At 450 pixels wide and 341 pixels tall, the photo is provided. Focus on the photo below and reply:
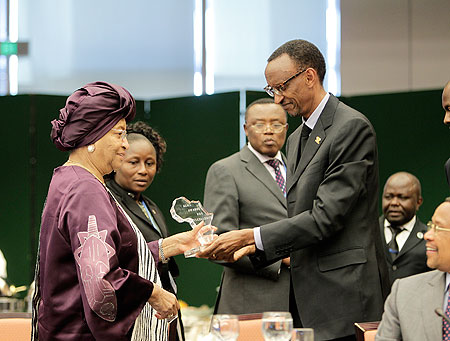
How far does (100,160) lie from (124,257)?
0.35m

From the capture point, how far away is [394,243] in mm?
5777

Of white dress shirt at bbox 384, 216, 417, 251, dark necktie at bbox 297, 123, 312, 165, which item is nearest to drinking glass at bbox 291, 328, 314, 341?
dark necktie at bbox 297, 123, 312, 165

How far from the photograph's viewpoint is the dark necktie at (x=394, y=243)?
5715 millimetres

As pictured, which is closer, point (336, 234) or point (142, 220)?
point (336, 234)

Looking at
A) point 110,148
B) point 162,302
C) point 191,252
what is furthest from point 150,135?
point 162,302

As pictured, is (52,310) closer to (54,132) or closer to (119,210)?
(119,210)

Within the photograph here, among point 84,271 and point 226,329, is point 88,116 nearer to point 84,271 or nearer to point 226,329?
point 84,271

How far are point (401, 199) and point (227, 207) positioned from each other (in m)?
2.18

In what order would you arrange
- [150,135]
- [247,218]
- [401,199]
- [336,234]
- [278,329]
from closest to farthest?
[278,329]
[336,234]
[247,218]
[150,135]
[401,199]

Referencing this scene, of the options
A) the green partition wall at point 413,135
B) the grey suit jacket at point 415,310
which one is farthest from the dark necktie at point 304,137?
the green partition wall at point 413,135

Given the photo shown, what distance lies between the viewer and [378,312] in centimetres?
328

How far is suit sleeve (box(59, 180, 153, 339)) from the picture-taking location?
2531mm

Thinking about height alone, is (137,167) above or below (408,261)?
above

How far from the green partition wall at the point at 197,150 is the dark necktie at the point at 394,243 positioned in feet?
4.64
